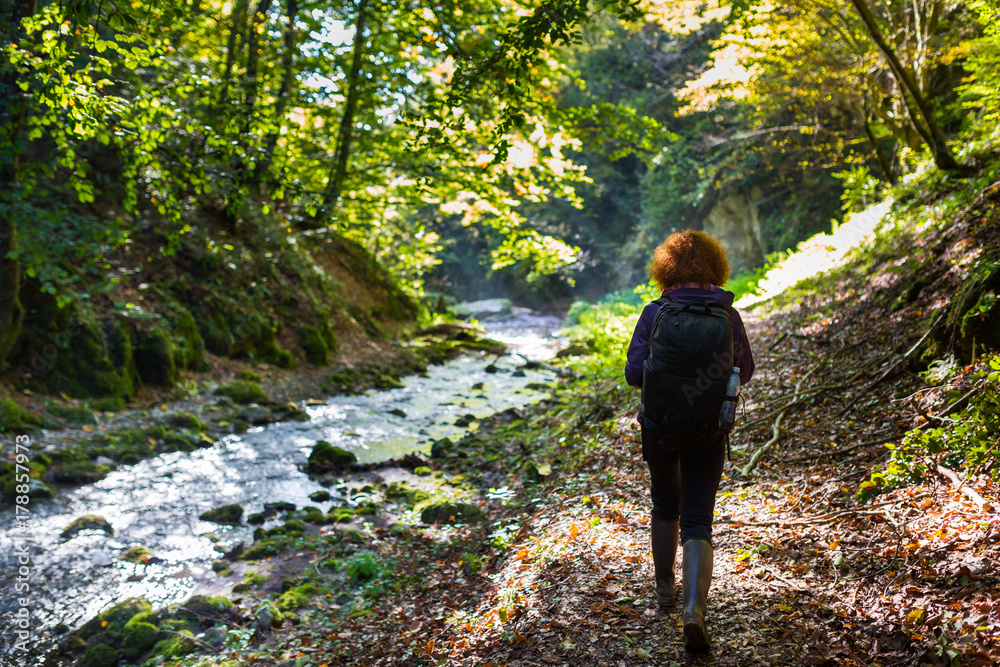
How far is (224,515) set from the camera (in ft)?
19.1

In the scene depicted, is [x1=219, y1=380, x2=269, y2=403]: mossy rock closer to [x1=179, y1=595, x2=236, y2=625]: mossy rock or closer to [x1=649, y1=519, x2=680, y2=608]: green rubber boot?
[x1=179, y1=595, x2=236, y2=625]: mossy rock

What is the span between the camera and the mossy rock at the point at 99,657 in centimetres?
373

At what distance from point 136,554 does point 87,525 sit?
760 millimetres

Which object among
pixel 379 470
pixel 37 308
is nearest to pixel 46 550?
pixel 379 470

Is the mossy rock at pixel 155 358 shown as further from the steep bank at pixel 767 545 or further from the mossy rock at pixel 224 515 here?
the steep bank at pixel 767 545

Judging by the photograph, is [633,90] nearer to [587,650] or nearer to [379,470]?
[379,470]

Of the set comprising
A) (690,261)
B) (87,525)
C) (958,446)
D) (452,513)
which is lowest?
(452,513)

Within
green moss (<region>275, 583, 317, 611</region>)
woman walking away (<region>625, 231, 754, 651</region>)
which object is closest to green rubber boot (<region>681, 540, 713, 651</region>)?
woman walking away (<region>625, 231, 754, 651</region>)

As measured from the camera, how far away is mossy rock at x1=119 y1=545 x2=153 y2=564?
490 centimetres

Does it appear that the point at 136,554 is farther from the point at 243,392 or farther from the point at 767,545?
the point at 767,545

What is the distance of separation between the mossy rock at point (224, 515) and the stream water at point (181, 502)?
8cm

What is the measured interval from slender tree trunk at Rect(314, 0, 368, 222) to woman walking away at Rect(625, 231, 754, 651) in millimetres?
6524

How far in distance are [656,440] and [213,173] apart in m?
4.56

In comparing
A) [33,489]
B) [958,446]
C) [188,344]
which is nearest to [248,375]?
[188,344]
